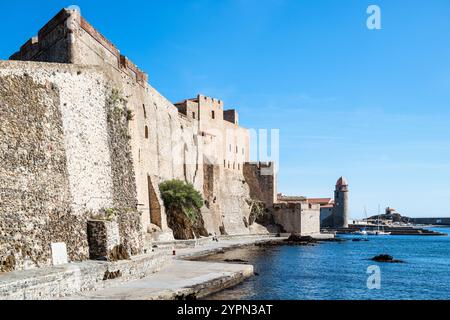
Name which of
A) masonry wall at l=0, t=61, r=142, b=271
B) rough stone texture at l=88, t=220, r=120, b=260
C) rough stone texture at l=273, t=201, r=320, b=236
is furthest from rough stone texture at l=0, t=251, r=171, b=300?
rough stone texture at l=273, t=201, r=320, b=236

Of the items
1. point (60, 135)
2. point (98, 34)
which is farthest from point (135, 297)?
point (98, 34)

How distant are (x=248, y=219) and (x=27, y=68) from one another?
148 ft

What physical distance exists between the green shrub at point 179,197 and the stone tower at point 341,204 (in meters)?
57.9

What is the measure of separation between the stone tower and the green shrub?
2278 inches

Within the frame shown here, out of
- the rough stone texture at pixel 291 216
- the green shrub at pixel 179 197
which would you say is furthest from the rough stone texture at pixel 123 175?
the rough stone texture at pixel 291 216

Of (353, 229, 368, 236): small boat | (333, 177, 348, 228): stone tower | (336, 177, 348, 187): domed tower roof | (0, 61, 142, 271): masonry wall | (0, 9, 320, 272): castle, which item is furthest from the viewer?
(336, 177, 348, 187): domed tower roof

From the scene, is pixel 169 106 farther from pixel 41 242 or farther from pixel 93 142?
pixel 41 242

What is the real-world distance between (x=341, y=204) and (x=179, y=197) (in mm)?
62862

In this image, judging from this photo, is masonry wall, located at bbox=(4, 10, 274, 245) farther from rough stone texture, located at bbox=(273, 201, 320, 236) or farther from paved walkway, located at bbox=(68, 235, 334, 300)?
rough stone texture, located at bbox=(273, 201, 320, 236)

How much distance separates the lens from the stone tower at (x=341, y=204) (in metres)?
90.3

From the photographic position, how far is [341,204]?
92438 mm

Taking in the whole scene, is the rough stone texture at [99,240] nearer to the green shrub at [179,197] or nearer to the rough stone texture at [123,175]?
the rough stone texture at [123,175]

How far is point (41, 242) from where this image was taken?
1282cm

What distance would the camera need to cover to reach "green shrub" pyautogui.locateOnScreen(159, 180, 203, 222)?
117ft
